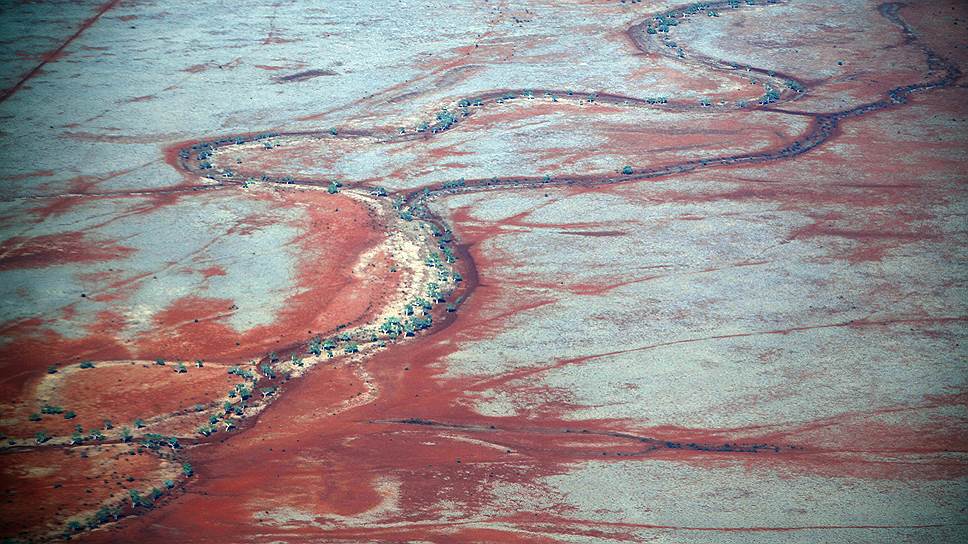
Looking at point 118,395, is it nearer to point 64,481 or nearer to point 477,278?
point 64,481

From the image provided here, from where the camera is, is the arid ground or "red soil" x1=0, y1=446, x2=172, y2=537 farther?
the arid ground

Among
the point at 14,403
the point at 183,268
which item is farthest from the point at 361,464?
the point at 183,268

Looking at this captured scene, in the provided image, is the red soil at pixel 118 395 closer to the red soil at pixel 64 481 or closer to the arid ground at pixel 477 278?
the arid ground at pixel 477 278

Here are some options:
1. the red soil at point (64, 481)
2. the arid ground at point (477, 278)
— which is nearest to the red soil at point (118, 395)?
the arid ground at point (477, 278)

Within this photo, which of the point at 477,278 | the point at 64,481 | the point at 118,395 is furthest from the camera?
the point at 477,278

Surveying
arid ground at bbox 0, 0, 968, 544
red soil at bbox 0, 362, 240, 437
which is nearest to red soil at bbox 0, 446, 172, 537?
arid ground at bbox 0, 0, 968, 544

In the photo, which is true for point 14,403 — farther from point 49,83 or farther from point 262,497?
point 49,83

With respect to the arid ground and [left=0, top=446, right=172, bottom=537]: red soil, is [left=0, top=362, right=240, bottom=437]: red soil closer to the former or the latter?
the arid ground

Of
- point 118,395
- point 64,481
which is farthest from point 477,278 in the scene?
point 64,481
